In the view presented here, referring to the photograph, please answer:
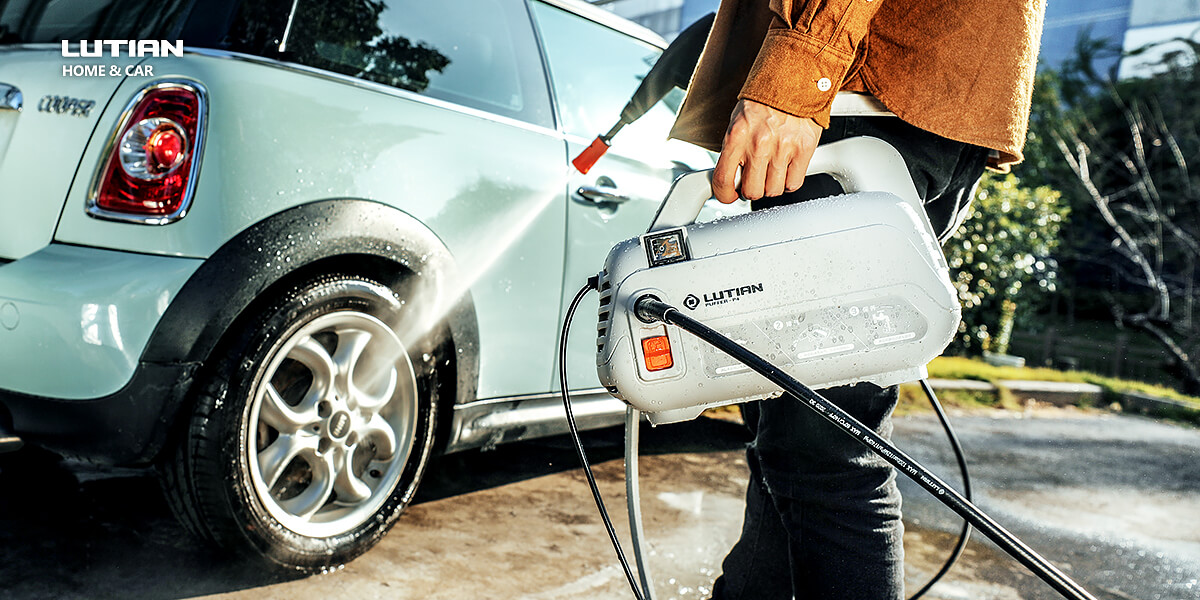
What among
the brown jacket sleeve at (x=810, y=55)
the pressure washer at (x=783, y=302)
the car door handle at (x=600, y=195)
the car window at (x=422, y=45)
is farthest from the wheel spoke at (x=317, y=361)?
the brown jacket sleeve at (x=810, y=55)

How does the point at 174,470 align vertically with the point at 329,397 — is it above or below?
below

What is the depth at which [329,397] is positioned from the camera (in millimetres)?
2115

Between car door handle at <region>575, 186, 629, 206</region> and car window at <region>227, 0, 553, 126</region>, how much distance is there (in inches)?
8.9

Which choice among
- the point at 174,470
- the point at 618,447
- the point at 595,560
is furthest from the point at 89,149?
the point at 618,447

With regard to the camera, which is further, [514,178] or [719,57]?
[514,178]

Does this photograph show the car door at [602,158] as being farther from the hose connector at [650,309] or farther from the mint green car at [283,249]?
the hose connector at [650,309]

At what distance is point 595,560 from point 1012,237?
7571mm

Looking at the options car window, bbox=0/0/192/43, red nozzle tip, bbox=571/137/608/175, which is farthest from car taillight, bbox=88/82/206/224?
red nozzle tip, bbox=571/137/608/175

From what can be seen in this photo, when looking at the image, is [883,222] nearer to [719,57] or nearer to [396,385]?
[719,57]

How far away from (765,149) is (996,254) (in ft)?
25.9

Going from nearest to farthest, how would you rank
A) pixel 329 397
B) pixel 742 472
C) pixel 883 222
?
pixel 883 222 → pixel 329 397 → pixel 742 472

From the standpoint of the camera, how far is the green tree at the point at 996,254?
26.7 ft

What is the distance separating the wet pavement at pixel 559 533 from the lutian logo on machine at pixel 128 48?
1125 millimetres

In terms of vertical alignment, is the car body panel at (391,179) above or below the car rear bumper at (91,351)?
above
